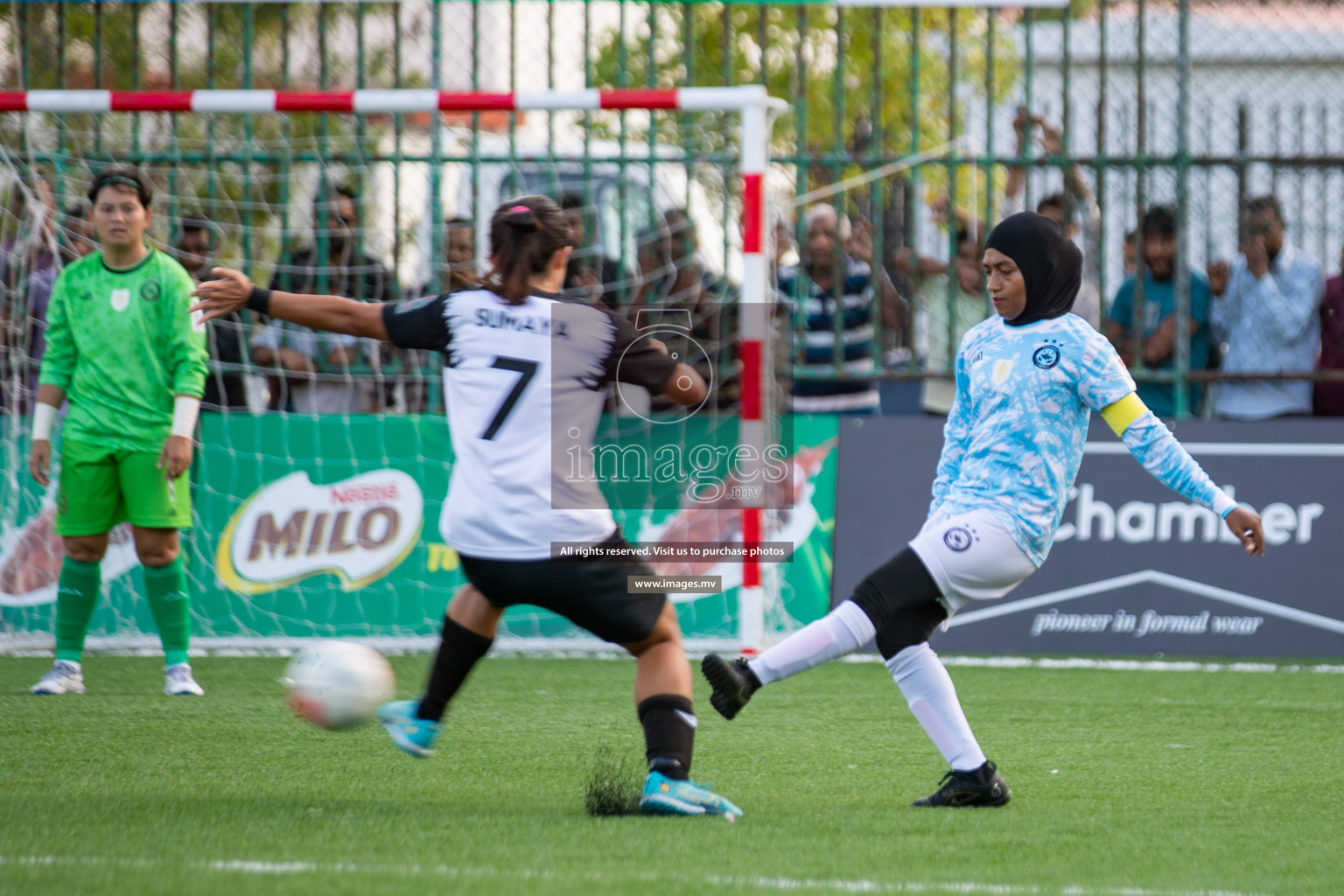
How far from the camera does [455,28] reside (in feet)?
30.3

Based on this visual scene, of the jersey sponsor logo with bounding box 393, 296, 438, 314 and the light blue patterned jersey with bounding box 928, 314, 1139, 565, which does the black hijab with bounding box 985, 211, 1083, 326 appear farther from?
the jersey sponsor logo with bounding box 393, 296, 438, 314

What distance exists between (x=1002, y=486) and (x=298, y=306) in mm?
→ 2085

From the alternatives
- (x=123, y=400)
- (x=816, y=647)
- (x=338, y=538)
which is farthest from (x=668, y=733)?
(x=338, y=538)

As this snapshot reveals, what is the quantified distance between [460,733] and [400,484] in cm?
284

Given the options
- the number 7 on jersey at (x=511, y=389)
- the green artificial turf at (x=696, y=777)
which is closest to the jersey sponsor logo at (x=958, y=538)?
the green artificial turf at (x=696, y=777)

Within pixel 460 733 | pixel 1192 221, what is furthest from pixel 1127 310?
pixel 460 733

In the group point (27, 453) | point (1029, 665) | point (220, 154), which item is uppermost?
point (220, 154)

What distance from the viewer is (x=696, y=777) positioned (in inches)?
196

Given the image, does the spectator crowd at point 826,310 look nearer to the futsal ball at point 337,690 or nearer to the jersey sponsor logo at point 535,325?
the futsal ball at point 337,690

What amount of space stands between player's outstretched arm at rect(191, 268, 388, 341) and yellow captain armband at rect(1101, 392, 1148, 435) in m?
2.09

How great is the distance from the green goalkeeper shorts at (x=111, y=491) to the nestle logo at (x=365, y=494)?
169 cm

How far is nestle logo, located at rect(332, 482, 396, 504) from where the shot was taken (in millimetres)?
8297

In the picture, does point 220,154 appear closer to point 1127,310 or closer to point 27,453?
point 27,453

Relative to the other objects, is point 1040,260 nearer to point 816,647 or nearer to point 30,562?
point 816,647
